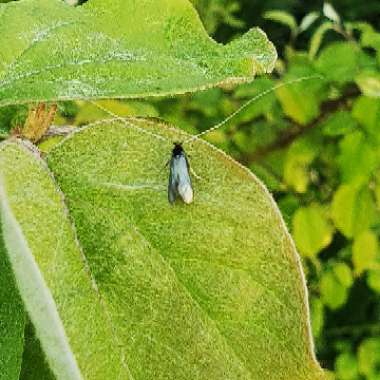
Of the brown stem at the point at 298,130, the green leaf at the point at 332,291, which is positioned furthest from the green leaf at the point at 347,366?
the brown stem at the point at 298,130

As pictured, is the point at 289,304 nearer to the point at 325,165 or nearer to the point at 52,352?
the point at 52,352

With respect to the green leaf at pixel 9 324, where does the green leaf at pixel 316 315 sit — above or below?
below

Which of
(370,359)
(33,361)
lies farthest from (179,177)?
(370,359)

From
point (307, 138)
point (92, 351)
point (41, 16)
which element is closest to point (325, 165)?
point (307, 138)

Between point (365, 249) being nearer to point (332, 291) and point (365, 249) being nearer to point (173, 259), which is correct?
point (332, 291)

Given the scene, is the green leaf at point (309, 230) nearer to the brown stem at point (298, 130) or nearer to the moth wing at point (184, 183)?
the brown stem at point (298, 130)

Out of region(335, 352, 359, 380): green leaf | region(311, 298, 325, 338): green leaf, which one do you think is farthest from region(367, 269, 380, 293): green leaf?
region(335, 352, 359, 380): green leaf

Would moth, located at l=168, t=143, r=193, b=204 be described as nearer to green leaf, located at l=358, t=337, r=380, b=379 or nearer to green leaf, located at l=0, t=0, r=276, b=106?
green leaf, located at l=0, t=0, r=276, b=106
